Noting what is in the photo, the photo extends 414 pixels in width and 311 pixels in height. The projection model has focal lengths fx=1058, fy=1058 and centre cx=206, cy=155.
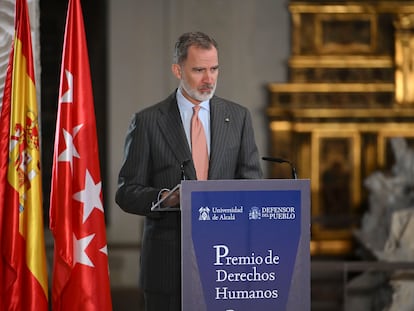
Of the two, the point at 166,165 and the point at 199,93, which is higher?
the point at 199,93

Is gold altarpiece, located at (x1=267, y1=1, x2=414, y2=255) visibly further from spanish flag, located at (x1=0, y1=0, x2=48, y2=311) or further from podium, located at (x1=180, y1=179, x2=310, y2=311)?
podium, located at (x1=180, y1=179, x2=310, y2=311)

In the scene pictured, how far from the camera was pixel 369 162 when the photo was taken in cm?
1212

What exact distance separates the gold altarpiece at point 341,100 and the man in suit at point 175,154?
716 cm

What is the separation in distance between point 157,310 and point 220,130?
2.80 ft

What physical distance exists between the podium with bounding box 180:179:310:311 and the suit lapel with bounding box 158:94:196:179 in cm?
40

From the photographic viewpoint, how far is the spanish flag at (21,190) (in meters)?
4.77

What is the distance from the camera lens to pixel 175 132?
4770mm

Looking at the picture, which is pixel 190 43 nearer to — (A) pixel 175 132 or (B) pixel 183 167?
(A) pixel 175 132

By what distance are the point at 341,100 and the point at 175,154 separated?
7.54 meters

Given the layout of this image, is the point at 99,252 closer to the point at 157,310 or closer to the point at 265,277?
the point at 157,310

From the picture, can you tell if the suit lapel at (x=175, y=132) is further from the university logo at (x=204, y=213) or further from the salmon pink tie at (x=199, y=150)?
the university logo at (x=204, y=213)

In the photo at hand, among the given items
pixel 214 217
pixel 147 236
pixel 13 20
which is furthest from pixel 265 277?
pixel 13 20

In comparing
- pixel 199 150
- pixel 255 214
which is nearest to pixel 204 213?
pixel 255 214

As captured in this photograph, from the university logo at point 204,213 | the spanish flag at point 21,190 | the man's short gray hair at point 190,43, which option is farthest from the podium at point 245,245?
the spanish flag at point 21,190
